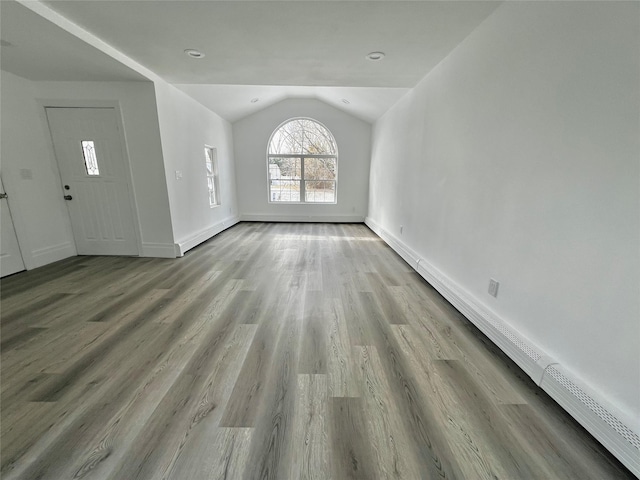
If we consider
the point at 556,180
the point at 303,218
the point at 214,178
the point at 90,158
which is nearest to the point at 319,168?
the point at 303,218

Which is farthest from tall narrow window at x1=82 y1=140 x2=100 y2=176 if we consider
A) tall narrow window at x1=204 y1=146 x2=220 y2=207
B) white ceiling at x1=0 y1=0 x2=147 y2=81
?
tall narrow window at x1=204 y1=146 x2=220 y2=207

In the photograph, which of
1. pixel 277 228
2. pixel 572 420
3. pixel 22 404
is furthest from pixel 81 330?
pixel 277 228

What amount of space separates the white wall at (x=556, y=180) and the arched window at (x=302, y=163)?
13.9 ft

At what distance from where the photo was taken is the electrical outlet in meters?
1.93

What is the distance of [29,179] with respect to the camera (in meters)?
3.23

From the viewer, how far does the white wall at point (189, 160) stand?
3613 mm

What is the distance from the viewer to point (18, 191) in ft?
10.2

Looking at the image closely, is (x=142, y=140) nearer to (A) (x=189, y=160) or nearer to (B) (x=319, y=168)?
(A) (x=189, y=160)

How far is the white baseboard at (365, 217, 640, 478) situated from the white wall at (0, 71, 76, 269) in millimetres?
4968

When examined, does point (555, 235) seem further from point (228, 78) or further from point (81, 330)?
point (228, 78)

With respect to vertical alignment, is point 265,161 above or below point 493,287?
above

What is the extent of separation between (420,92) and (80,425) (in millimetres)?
4278

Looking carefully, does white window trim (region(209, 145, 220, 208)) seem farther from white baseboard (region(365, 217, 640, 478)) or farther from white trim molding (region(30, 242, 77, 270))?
white baseboard (region(365, 217, 640, 478))

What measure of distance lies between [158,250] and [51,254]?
1278 mm
